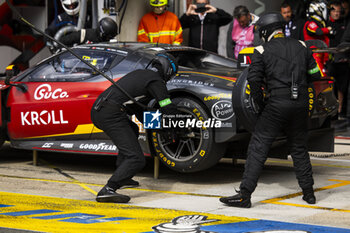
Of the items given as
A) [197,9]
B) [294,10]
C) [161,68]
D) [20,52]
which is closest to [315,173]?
[161,68]

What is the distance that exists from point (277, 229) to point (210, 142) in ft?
7.69

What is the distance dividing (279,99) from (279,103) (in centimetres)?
4

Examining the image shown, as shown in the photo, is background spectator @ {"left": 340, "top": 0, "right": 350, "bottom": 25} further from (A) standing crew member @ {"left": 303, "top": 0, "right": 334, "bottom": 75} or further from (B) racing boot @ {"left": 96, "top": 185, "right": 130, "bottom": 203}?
(B) racing boot @ {"left": 96, "top": 185, "right": 130, "bottom": 203}

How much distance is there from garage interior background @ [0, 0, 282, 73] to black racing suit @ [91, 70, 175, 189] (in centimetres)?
668

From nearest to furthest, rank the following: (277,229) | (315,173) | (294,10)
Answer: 1. (277,229)
2. (315,173)
3. (294,10)

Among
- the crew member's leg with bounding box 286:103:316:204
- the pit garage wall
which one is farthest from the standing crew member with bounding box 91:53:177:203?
the pit garage wall

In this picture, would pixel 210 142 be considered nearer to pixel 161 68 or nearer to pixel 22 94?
pixel 161 68

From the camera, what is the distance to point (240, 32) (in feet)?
45.5

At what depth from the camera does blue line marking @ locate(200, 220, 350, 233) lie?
6523 mm

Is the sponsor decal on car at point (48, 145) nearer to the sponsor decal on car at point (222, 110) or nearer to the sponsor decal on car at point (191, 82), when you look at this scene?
the sponsor decal on car at point (191, 82)

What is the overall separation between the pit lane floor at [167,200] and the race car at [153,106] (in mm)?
378

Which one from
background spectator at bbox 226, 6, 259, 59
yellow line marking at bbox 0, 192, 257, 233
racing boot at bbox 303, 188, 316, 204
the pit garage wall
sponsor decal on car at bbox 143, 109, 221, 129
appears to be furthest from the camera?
the pit garage wall

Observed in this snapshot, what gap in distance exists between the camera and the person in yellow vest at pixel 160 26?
14023mm

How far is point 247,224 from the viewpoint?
681cm
